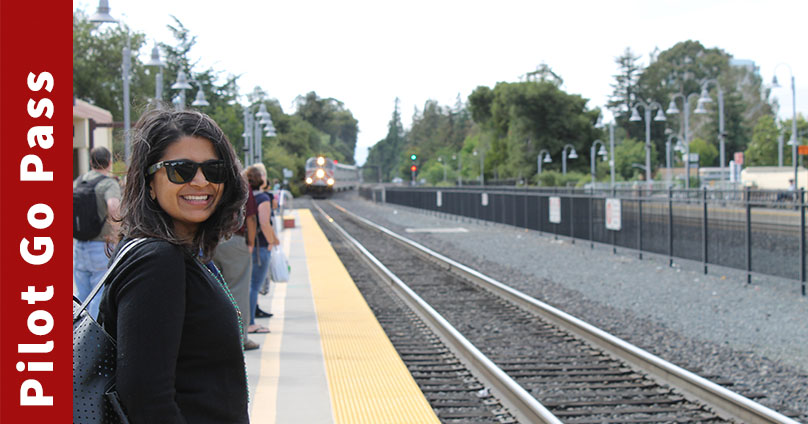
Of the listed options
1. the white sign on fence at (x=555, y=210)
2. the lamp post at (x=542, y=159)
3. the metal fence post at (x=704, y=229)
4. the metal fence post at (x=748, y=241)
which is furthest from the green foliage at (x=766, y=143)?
the metal fence post at (x=748, y=241)

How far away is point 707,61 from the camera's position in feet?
414

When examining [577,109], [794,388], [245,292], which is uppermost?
[577,109]

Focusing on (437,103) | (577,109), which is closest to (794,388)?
(577,109)

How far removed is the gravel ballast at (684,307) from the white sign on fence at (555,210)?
1.45 metres

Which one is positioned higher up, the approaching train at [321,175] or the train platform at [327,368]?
the approaching train at [321,175]

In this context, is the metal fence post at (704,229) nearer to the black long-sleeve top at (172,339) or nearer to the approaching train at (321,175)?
the black long-sleeve top at (172,339)

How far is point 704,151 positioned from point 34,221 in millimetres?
113490

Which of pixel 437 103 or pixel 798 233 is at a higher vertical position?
pixel 437 103

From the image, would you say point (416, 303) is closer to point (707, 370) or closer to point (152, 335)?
point (707, 370)

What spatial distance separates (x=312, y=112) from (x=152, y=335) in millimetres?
160960

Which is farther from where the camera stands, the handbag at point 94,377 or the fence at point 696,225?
the fence at point 696,225

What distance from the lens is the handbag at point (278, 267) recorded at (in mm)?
9711

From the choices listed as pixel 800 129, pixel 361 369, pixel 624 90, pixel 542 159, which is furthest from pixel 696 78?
pixel 361 369

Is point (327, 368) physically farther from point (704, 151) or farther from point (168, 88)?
point (704, 151)
